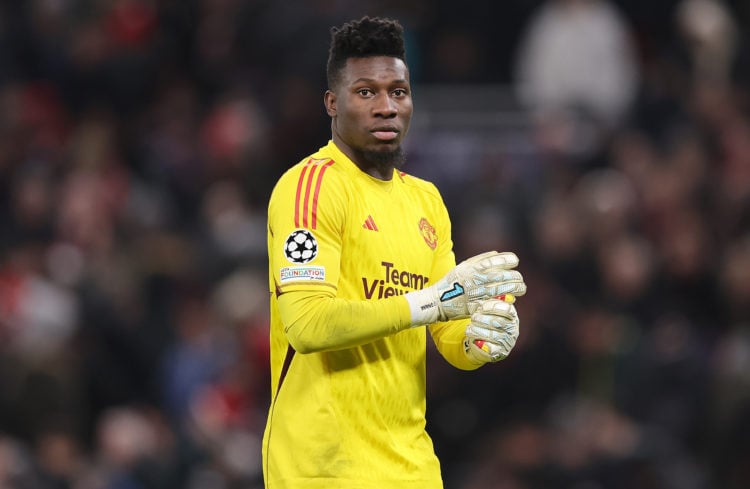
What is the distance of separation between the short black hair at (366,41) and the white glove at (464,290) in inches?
36.0

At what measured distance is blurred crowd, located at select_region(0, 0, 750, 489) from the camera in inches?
427

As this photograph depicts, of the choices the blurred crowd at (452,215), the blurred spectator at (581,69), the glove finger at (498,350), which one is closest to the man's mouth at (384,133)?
the glove finger at (498,350)

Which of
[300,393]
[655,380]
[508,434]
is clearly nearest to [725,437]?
[655,380]

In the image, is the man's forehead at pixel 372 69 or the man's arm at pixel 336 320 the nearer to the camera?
the man's arm at pixel 336 320

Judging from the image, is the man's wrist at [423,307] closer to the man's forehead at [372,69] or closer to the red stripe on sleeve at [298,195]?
the red stripe on sleeve at [298,195]

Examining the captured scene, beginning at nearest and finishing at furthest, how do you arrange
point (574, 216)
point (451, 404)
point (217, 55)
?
point (451, 404)
point (574, 216)
point (217, 55)

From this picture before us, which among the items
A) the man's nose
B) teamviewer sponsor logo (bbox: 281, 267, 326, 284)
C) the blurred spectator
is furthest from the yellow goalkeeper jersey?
the blurred spectator

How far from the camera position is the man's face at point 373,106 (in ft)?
19.1

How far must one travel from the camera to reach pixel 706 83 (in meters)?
13.0

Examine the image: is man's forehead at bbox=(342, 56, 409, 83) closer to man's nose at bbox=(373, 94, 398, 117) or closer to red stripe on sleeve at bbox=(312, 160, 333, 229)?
man's nose at bbox=(373, 94, 398, 117)

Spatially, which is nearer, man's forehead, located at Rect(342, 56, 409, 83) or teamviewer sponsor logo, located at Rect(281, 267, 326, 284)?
teamviewer sponsor logo, located at Rect(281, 267, 326, 284)

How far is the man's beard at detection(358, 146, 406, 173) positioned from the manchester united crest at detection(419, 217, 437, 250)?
10.5 inches

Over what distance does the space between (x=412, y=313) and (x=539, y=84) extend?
854cm

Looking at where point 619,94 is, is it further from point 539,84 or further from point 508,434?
point 508,434
